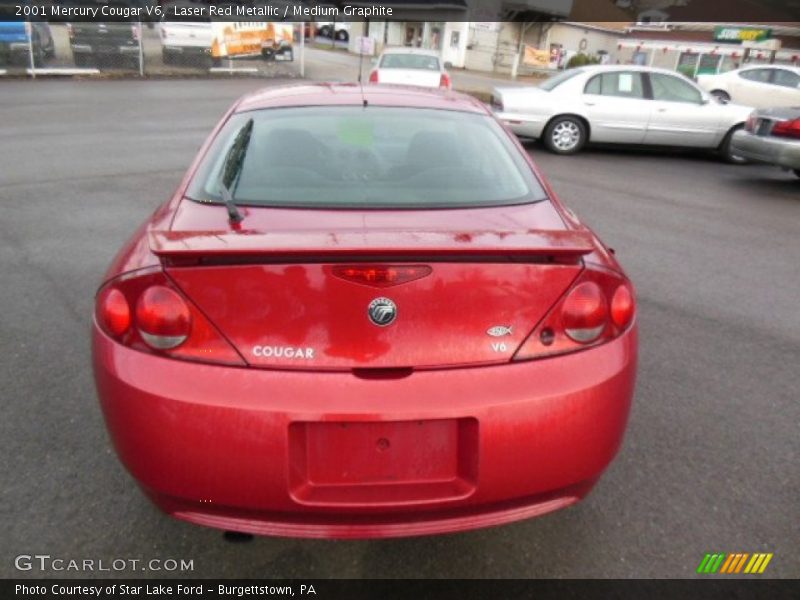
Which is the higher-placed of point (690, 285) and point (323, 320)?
point (323, 320)

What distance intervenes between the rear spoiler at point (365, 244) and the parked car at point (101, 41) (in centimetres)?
1983

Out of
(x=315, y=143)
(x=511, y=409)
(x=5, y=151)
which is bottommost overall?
(x=5, y=151)

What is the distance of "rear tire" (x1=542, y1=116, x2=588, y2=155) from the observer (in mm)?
10984

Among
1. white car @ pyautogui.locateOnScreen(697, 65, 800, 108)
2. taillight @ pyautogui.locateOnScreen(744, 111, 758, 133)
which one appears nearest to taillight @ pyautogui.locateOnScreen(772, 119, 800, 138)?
taillight @ pyautogui.locateOnScreen(744, 111, 758, 133)

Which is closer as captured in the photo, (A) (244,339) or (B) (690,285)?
(A) (244,339)

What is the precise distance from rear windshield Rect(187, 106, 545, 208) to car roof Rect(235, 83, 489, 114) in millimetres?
82

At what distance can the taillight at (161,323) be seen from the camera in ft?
6.25

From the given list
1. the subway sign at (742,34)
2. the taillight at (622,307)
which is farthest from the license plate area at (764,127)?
the subway sign at (742,34)

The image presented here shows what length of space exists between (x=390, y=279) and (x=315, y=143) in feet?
3.71

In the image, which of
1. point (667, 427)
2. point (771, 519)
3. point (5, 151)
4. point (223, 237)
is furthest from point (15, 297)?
point (5, 151)

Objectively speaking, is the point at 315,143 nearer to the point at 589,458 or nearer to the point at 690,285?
the point at 589,458

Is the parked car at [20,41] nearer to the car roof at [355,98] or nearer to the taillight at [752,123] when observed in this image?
the taillight at [752,123]

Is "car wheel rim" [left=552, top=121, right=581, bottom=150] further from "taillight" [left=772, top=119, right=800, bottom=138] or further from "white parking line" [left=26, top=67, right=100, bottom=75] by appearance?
"white parking line" [left=26, top=67, right=100, bottom=75]

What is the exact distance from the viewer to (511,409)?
1.88m
